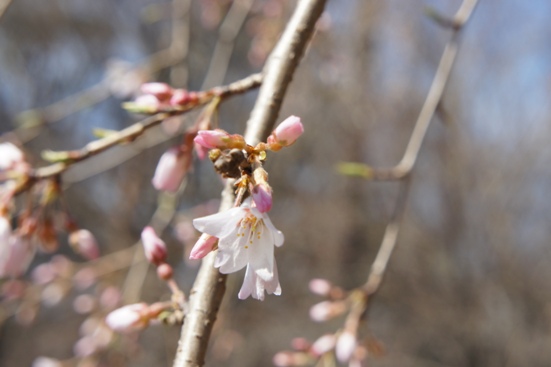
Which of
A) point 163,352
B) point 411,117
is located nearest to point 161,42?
point 411,117

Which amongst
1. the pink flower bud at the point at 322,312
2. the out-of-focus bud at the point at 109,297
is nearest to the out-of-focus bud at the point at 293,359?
the pink flower bud at the point at 322,312

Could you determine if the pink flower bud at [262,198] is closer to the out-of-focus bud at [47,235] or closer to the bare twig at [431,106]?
the out-of-focus bud at [47,235]

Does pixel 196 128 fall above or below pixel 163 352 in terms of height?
below

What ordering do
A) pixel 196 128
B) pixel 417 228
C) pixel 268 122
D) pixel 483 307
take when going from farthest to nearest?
pixel 417 228
pixel 483 307
pixel 196 128
pixel 268 122

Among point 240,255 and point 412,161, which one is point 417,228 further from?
point 240,255

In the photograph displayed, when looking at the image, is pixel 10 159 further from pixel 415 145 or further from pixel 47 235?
pixel 415 145

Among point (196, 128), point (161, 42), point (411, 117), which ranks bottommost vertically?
point (196, 128)
